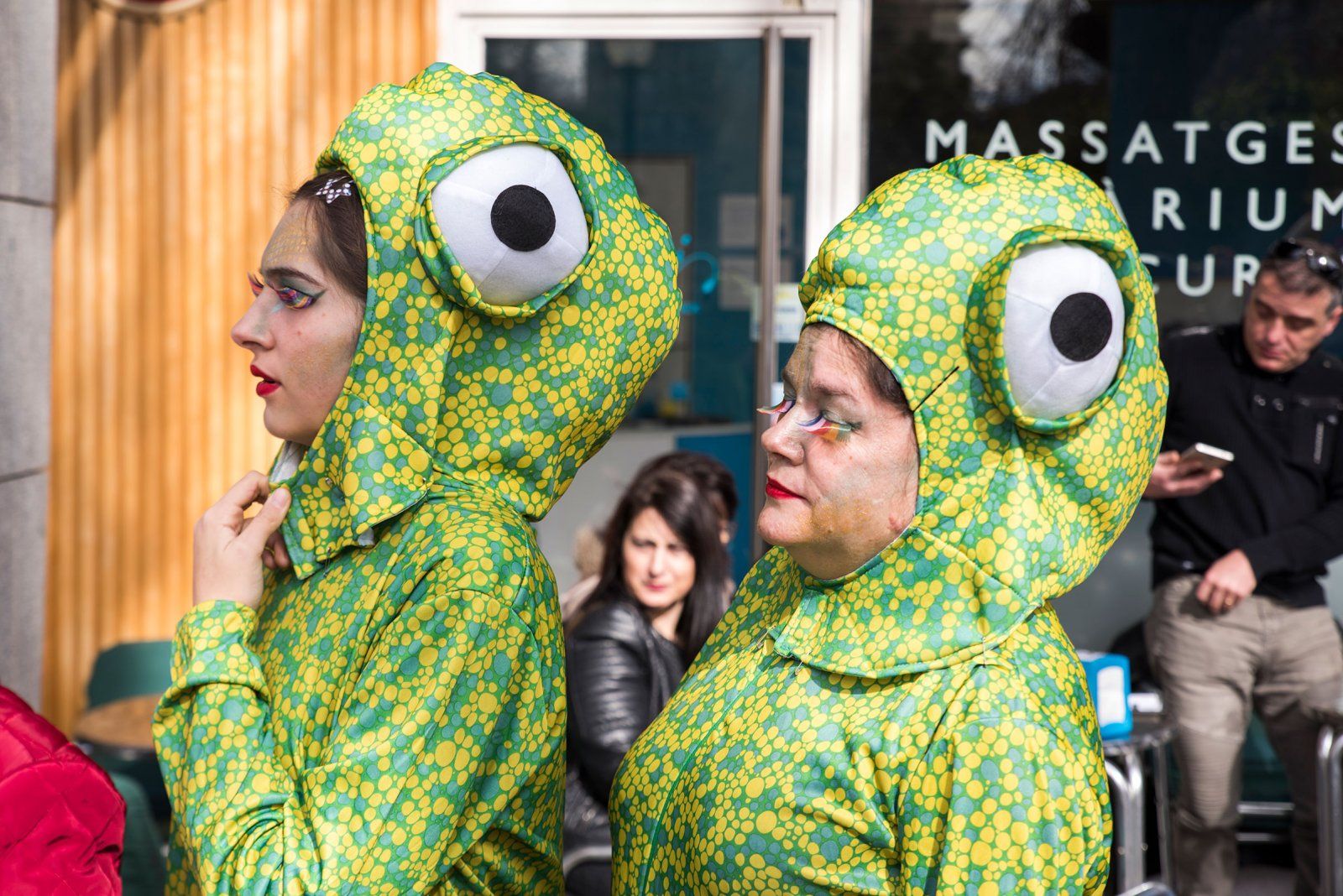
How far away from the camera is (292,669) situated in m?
1.47

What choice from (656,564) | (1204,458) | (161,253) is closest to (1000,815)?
(656,564)

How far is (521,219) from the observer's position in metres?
1.41

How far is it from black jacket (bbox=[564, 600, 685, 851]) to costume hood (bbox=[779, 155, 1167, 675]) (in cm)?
180

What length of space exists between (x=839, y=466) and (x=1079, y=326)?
250 mm

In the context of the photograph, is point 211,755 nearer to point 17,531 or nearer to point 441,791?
point 441,791

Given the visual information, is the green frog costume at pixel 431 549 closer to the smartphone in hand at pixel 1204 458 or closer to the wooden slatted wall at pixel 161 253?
the smartphone in hand at pixel 1204 458

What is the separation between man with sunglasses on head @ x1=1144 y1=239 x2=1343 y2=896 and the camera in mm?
Result: 3902

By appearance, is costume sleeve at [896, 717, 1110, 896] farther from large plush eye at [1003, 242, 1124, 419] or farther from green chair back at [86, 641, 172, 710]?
green chair back at [86, 641, 172, 710]

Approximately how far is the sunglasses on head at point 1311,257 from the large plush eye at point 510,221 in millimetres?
2978

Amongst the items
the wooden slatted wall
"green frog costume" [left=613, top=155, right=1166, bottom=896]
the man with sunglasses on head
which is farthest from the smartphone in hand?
the wooden slatted wall

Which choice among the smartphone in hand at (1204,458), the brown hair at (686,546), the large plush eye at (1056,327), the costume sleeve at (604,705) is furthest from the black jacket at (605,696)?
the large plush eye at (1056,327)

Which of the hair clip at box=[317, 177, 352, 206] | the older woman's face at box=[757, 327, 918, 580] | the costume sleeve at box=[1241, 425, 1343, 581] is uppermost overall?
the hair clip at box=[317, 177, 352, 206]

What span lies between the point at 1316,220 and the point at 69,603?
431 centimetres

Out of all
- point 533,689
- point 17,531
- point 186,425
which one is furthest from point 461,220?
point 186,425
